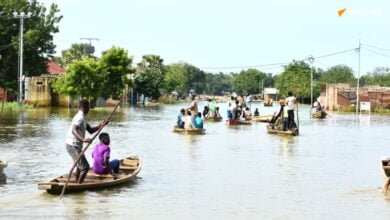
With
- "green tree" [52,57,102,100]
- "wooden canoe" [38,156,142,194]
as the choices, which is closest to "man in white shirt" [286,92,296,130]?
"wooden canoe" [38,156,142,194]

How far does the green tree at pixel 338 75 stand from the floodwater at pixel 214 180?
4188 inches

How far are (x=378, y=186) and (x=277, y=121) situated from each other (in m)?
15.9

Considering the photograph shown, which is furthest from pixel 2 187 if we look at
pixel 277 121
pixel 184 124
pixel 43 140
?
pixel 277 121

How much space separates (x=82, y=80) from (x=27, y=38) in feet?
19.7

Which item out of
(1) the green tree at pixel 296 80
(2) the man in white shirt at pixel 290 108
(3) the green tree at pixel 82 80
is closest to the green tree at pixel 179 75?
(1) the green tree at pixel 296 80

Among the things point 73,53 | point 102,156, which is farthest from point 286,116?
point 73,53

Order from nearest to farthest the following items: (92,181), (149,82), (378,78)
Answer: (92,181) → (149,82) → (378,78)

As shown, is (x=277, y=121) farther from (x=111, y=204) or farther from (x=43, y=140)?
(x=111, y=204)

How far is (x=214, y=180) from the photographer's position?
14.3 metres

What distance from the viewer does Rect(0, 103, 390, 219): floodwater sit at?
35.3 feet

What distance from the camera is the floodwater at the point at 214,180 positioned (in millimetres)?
10773

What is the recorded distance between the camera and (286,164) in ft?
57.2

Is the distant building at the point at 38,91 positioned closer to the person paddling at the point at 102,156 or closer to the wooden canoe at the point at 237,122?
the wooden canoe at the point at 237,122

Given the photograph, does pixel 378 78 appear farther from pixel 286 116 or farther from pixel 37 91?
pixel 286 116
